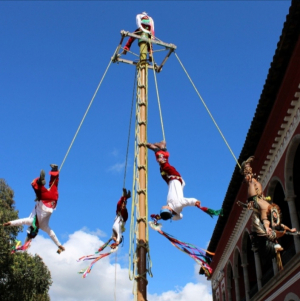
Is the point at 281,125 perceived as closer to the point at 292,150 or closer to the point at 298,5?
the point at 292,150

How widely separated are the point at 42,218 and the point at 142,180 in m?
2.30

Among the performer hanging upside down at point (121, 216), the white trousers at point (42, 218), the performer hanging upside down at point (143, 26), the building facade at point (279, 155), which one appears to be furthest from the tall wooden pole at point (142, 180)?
the building facade at point (279, 155)

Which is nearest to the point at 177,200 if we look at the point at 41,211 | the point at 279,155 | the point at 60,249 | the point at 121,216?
the point at 121,216

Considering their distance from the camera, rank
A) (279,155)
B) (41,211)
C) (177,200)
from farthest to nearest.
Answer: (279,155)
(41,211)
(177,200)

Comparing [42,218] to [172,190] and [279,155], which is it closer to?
[172,190]

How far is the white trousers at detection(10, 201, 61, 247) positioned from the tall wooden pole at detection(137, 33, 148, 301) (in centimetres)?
200

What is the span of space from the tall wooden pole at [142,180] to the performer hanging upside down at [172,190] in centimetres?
34

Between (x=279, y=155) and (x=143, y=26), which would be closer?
(x=143, y=26)

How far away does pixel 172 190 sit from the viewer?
829 centimetres

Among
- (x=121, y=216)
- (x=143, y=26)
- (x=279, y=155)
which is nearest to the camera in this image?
(x=121, y=216)

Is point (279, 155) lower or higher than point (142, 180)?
higher

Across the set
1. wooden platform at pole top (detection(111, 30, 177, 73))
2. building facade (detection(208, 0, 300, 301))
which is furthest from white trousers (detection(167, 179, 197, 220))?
wooden platform at pole top (detection(111, 30, 177, 73))

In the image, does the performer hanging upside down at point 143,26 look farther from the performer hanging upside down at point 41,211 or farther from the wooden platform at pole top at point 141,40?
the performer hanging upside down at point 41,211

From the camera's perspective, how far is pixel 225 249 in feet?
72.0
